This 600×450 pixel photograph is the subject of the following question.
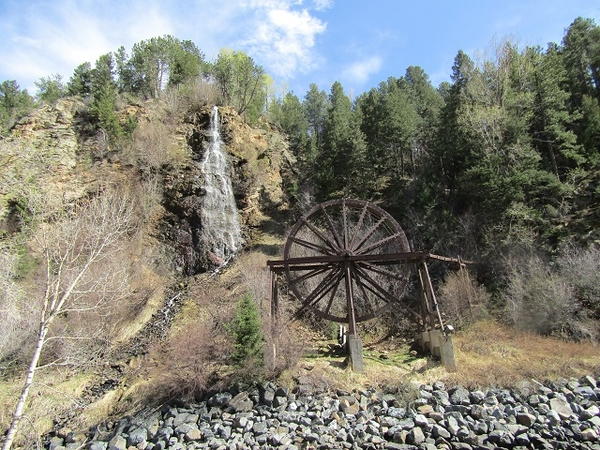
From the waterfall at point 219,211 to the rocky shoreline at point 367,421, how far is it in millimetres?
15231

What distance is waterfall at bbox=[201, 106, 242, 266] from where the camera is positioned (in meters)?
27.2

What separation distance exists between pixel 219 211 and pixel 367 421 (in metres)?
20.5

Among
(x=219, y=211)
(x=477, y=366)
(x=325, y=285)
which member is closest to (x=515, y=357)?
(x=477, y=366)

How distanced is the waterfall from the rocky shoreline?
1523 centimetres

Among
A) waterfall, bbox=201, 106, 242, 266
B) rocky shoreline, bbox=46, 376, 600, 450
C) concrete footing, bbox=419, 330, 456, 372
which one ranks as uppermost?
waterfall, bbox=201, 106, 242, 266

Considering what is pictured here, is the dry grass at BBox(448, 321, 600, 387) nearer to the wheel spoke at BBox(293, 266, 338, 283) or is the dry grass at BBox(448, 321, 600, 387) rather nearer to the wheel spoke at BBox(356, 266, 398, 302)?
the wheel spoke at BBox(356, 266, 398, 302)

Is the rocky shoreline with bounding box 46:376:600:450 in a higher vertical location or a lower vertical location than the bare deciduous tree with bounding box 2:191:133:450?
lower

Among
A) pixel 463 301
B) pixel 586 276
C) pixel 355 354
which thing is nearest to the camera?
pixel 355 354

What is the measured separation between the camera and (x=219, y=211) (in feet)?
94.4

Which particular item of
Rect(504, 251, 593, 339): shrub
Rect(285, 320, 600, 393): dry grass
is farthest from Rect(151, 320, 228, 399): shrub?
Rect(504, 251, 593, 339): shrub

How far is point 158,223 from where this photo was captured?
2797 centimetres

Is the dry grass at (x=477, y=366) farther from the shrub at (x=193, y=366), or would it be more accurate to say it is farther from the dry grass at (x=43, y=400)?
the dry grass at (x=43, y=400)

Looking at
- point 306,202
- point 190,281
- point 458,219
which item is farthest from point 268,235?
point 458,219

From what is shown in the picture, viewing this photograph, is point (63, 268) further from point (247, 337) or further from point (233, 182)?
point (233, 182)
